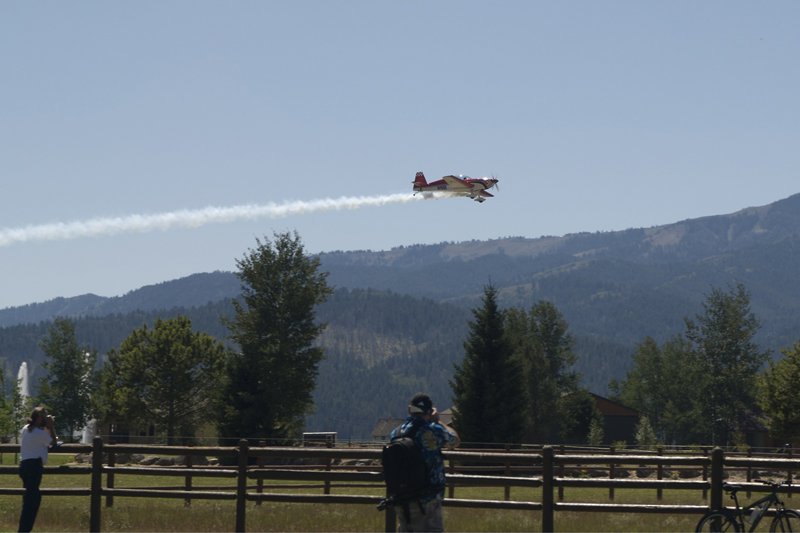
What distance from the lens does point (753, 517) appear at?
12945 millimetres

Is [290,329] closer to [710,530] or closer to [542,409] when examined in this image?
[542,409]

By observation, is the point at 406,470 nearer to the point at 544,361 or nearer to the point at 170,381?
the point at 170,381

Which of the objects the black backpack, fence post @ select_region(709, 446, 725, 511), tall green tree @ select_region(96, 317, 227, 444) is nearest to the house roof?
tall green tree @ select_region(96, 317, 227, 444)

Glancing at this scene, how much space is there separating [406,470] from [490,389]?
1687 inches

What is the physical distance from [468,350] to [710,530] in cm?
4066

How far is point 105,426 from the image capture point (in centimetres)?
8225

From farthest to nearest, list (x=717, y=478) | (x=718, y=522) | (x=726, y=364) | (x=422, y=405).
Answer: (x=726, y=364) → (x=717, y=478) → (x=718, y=522) → (x=422, y=405)

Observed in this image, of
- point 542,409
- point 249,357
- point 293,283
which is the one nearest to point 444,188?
point 293,283

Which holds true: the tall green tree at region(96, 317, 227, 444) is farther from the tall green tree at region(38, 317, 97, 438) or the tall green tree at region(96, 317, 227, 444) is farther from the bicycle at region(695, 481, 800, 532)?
the bicycle at region(695, 481, 800, 532)

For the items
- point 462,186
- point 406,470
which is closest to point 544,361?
point 462,186

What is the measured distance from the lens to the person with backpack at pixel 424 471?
35.1ft

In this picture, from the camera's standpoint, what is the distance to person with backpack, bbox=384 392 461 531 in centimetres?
1071

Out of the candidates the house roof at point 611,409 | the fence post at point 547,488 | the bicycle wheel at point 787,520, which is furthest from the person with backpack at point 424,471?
the house roof at point 611,409

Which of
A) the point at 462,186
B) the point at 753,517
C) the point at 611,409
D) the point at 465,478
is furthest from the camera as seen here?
the point at 611,409
